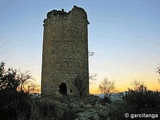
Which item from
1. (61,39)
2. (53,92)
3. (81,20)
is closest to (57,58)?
(61,39)

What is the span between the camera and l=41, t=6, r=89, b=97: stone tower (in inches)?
766

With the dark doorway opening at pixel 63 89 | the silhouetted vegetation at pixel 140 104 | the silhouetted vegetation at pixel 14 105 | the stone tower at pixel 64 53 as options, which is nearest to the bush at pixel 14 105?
the silhouetted vegetation at pixel 14 105

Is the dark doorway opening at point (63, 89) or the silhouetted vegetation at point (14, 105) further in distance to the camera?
the dark doorway opening at point (63, 89)

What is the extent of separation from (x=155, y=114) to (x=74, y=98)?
11791 millimetres

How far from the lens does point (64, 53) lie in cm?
1970

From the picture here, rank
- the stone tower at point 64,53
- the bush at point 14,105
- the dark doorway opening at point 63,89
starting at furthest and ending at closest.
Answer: the dark doorway opening at point 63,89
the stone tower at point 64,53
the bush at point 14,105

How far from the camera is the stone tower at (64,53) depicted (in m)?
19.5

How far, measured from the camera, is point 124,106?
818 centimetres

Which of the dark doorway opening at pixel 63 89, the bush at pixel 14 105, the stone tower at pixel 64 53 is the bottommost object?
the bush at pixel 14 105

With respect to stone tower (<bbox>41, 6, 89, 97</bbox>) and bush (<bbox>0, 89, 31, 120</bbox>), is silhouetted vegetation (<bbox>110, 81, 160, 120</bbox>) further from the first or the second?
stone tower (<bbox>41, 6, 89, 97</bbox>)

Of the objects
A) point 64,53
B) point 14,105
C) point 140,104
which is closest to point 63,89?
point 64,53

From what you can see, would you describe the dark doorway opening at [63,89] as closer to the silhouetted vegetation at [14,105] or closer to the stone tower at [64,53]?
the stone tower at [64,53]

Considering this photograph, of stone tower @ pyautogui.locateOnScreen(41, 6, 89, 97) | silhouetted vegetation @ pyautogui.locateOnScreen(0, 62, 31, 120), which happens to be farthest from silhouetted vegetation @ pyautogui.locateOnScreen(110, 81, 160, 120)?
stone tower @ pyautogui.locateOnScreen(41, 6, 89, 97)

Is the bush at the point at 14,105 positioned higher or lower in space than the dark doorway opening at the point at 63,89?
lower
